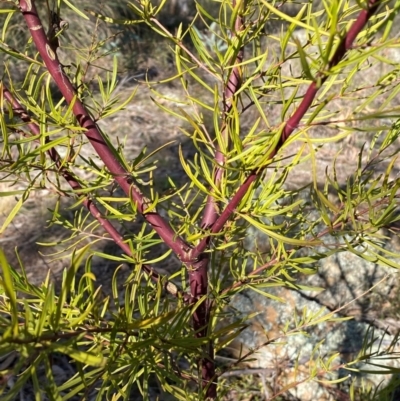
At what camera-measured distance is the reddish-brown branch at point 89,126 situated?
→ 365mm

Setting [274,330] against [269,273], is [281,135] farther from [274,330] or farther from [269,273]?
[274,330]

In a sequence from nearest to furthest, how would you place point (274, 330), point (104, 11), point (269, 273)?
1. point (269, 273)
2. point (274, 330)
3. point (104, 11)

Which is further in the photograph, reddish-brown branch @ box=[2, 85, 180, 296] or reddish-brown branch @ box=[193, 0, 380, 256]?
reddish-brown branch @ box=[2, 85, 180, 296]

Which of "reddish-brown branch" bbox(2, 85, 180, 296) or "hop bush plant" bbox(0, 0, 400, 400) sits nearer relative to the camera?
"hop bush plant" bbox(0, 0, 400, 400)

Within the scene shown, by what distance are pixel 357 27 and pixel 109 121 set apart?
2.36 m

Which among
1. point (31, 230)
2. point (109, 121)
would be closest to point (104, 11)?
point (109, 121)

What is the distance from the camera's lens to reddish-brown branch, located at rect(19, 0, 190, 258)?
365 millimetres

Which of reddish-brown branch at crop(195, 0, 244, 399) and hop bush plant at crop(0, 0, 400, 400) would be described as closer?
hop bush plant at crop(0, 0, 400, 400)

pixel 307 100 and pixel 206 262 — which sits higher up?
pixel 307 100

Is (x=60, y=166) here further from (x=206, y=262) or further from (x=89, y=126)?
(x=206, y=262)

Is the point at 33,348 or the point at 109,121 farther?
the point at 109,121

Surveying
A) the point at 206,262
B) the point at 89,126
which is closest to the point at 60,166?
the point at 89,126

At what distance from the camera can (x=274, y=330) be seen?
124 centimetres

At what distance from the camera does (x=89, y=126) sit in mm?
393
